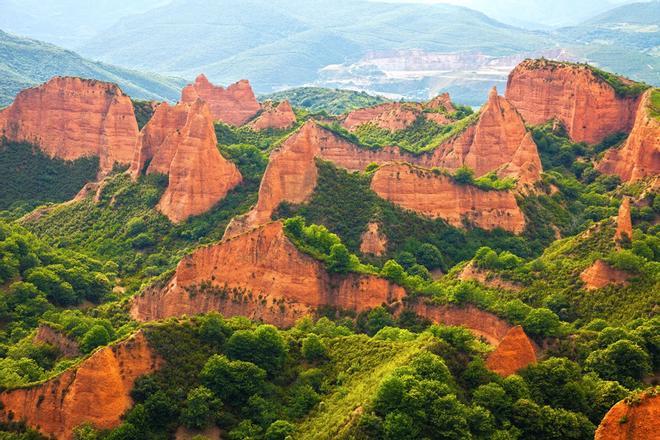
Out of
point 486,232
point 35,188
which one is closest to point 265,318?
point 486,232

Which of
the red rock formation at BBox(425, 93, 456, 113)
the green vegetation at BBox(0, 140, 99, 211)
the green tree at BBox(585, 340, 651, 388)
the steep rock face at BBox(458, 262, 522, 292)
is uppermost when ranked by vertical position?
the green tree at BBox(585, 340, 651, 388)

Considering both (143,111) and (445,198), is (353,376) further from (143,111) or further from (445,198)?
(143,111)

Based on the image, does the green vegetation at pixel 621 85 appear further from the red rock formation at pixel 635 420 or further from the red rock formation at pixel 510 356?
the red rock formation at pixel 635 420

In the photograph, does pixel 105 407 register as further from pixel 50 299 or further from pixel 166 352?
pixel 50 299

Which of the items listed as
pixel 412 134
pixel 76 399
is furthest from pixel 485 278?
pixel 412 134

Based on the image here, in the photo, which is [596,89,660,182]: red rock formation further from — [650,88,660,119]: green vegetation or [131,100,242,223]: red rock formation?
[131,100,242,223]: red rock formation

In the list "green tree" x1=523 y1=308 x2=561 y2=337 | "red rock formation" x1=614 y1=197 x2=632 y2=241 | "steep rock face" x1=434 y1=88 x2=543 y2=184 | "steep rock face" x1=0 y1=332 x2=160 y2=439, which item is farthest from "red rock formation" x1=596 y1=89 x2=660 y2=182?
"steep rock face" x1=0 y1=332 x2=160 y2=439
